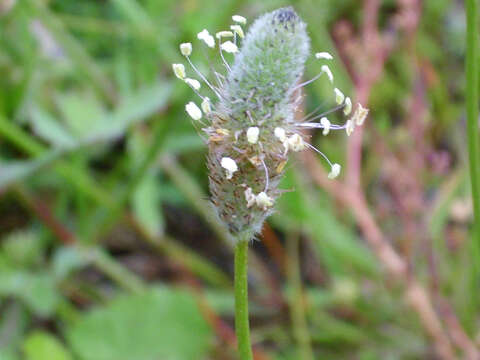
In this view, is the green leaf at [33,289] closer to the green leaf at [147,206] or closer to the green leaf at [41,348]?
the green leaf at [41,348]

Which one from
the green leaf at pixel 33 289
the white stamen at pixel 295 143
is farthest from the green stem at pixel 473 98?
the green leaf at pixel 33 289

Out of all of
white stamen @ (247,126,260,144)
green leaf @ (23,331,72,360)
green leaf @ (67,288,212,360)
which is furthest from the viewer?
green leaf @ (67,288,212,360)

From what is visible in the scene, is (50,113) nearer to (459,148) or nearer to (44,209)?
(44,209)

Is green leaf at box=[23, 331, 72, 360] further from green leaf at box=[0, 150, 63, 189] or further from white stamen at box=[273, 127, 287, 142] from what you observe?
white stamen at box=[273, 127, 287, 142]

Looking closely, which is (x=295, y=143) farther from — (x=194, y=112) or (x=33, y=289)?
(x=33, y=289)

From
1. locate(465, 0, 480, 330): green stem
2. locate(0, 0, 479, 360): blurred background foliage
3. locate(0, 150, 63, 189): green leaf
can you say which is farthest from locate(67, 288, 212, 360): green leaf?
locate(465, 0, 480, 330): green stem
